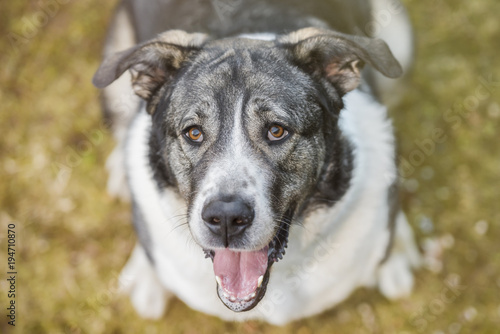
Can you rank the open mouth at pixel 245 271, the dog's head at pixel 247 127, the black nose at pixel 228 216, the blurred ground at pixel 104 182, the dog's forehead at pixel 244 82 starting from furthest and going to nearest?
the blurred ground at pixel 104 182 → the open mouth at pixel 245 271 → the dog's forehead at pixel 244 82 → the dog's head at pixel 247 127 → the black nose at pixel 228 216

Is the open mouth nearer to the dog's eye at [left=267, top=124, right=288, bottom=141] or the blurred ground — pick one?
the dog's eye at [left=267, top=124, right=288, bottom=141]

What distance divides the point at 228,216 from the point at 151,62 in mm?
1091

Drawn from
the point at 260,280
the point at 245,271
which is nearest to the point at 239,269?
the point at 245,271

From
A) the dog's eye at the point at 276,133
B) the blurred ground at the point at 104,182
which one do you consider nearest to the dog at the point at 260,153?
the dog's eye at the point at 276,133

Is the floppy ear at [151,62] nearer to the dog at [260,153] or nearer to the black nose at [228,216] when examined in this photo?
the dog at [260,153]

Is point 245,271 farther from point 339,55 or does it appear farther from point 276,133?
point 339,55

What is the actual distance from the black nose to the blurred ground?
210cm

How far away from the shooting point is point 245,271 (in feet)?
9.90

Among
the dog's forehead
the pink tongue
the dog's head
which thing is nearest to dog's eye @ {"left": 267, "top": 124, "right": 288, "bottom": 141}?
the dog's head

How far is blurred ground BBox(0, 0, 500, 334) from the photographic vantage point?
452 cm

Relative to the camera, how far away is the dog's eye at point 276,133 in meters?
2.80

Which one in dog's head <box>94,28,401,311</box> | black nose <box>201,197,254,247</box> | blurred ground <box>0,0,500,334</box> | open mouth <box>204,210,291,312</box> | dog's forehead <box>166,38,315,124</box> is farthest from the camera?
blurred ground <box>0,0,500,334</box>

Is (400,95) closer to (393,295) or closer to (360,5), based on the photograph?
(360,5)

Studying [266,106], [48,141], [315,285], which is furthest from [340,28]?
[48,141]
